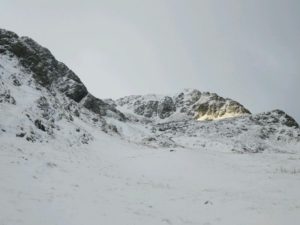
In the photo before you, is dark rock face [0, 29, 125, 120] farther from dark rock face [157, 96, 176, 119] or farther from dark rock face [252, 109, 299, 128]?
dark rock face [157, 96, 176, 119]

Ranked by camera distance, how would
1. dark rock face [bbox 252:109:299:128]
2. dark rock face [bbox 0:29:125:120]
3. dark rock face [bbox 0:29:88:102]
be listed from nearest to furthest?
1. dark rock face [bbox 0:29:125:120]
2. dark rock face [bbox 0:29:88:102]
3. dark rock face [bbox 252:109:299:128]

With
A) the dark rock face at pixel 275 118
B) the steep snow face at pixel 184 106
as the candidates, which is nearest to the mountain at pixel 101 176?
the dark rock face at pixel 275 118

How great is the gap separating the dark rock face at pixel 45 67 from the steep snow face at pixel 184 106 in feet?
250

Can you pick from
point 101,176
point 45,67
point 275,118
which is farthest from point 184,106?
point 101,176

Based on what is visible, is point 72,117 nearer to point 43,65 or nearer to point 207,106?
point 43,65

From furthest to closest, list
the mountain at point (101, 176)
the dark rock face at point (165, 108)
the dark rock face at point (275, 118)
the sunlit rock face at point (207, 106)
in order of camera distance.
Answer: the dark rock face at point (165, 108) < the sunlit rock face at point (207, 106) < the dark rock face at point (275, 118) < the mountain at point (101, 176)

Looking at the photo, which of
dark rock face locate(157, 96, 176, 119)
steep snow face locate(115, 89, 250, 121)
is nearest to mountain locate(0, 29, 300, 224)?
steep snow face locate(115, 89, 250, 121)

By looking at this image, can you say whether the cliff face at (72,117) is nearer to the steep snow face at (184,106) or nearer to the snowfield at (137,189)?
the steep snow face at (184,106)

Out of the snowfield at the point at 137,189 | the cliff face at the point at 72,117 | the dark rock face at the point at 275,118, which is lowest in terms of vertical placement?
the snowfield at the point at 137,189

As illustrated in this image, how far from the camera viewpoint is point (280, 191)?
19.3 m

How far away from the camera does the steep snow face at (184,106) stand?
452ft

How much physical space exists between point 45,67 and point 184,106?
114199 mm

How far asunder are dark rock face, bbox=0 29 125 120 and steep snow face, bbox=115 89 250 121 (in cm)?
7624

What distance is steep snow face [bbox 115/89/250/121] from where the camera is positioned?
13762cm
